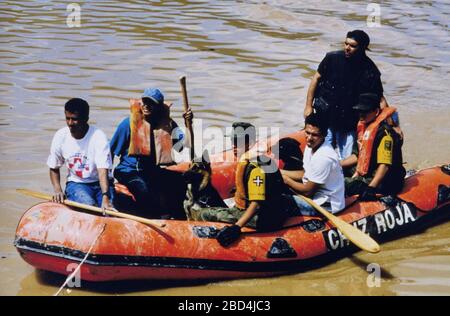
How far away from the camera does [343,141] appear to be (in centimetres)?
827

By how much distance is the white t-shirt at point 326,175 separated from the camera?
6719 mm

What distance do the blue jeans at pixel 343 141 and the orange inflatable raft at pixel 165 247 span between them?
112cm

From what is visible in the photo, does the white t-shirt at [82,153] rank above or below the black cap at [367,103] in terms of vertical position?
below

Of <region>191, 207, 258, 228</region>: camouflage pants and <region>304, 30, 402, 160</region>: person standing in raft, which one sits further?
<region>304, 30, 402, 160</region>: person standing in raft

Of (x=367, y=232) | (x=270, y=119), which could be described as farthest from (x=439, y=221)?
(x=270, y=119)

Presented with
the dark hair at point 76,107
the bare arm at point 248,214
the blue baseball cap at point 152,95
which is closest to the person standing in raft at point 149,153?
the blue baseball cap at point 152,95

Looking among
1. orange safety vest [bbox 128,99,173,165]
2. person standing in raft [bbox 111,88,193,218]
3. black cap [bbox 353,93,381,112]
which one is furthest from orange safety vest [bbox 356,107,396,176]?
orange safety vest [bbox 128,99,173,165]

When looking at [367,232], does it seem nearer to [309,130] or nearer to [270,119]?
[309,130]

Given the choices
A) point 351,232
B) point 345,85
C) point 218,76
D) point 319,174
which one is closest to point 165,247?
point 319,174

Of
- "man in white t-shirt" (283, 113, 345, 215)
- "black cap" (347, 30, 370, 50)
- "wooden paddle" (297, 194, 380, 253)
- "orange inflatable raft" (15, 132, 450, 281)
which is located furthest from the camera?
"black cap" (347, 30, 370, 50)

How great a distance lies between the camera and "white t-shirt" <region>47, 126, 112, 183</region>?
22.3ft

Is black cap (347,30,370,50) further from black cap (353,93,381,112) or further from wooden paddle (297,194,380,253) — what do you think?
wooden paddle (297,194,380,253)

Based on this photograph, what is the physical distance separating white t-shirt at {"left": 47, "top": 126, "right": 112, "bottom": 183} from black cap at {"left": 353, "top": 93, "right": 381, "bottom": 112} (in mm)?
2352

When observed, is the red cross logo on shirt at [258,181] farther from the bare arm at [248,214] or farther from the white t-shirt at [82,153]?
the white t-shirt at [82,153]
